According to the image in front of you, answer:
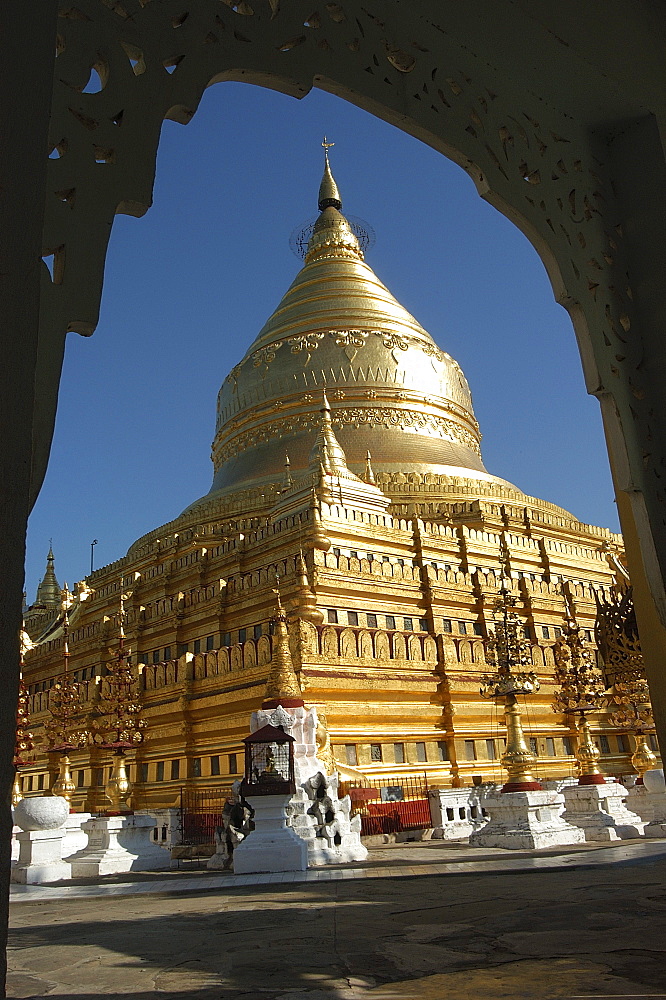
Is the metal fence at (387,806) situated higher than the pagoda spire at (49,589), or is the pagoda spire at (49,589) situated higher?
the pagoda spire at (49,589)

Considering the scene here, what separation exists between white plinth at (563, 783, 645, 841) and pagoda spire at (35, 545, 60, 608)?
34.3 metres

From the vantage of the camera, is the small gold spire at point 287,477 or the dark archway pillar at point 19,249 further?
the small gold spire at point 287,477

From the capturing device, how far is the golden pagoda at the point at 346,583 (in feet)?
63.4

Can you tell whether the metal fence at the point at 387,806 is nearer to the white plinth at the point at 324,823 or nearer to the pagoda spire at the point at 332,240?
the white plinth at the point at 324,823

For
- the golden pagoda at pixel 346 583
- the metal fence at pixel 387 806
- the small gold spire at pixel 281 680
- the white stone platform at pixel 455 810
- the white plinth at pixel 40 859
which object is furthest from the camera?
the golden pagoda at pixel 346 583

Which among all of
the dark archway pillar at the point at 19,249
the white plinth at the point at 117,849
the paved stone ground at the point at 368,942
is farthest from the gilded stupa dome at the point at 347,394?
the dark archway pillar at the point at 19,249

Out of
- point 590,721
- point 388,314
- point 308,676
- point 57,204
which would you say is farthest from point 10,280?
point 388,314

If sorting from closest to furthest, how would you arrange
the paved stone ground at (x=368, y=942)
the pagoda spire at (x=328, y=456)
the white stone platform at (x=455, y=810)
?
the paved stone ground at (x=368, y=942)
the white stone platform at (x=455, y=810)
the pagoda spire at (x=328, y=456)

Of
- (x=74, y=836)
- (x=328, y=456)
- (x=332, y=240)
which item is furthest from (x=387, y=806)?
(x=332, y=240)

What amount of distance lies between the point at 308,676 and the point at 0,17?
1684 cm

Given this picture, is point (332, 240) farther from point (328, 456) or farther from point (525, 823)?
point (525, 823)

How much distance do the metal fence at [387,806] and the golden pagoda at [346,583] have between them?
46 cm

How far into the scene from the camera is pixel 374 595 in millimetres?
20812

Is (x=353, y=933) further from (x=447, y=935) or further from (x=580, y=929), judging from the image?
(x=580, y=929)
